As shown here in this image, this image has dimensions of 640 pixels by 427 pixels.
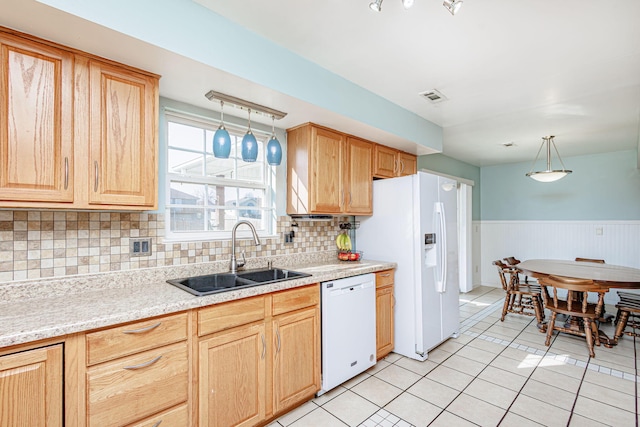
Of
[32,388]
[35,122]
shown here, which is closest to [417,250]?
[32,388]

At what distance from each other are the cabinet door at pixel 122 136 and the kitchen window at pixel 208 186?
0.49 meters

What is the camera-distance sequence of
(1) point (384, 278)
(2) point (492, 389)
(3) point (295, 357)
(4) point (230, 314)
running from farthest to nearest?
(1) point (384, 278)
(2) point (492, 389)
(3) point (295, 357)
(4) point (230, 314)

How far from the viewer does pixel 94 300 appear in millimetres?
1564

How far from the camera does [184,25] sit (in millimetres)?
1541

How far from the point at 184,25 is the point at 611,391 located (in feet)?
12.5

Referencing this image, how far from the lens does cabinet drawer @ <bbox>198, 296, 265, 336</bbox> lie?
1633 mm

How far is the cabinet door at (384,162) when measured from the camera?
3203 millimetres

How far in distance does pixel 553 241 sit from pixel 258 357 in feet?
18.7

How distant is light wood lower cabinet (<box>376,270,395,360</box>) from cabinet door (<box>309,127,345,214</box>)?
76 cm

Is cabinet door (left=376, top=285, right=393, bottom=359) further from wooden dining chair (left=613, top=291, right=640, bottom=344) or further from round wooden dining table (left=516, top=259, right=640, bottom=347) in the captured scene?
wooden dining chair (left=613, top=291, right=640, bottom=344)

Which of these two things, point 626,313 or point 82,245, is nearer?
point 82,245

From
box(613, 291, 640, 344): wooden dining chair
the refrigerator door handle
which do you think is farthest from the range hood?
box(613, 291, 640, 344): wooden dining chair

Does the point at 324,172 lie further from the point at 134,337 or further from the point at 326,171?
the point at 134,337

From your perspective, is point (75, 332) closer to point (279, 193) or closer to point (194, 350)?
point (194, 350)
